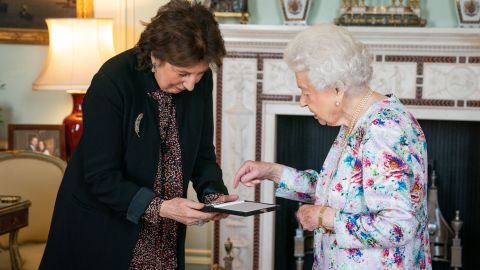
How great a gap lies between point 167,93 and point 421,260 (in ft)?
2.83

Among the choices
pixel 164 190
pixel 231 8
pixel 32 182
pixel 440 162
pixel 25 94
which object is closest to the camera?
pixel 164 190

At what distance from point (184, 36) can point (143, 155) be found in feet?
1.20

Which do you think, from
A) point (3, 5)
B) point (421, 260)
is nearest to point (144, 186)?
point (421, 260)

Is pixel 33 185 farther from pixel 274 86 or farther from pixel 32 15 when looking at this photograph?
pixel 274 86

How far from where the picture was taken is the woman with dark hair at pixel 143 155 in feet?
6.46

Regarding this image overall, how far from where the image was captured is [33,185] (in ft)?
11.2

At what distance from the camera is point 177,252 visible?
2.22 metres

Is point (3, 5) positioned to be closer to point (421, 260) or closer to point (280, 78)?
point (280, 78)

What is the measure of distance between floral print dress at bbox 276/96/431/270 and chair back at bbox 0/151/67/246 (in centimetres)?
184

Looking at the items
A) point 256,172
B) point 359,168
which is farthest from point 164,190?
point 359,168

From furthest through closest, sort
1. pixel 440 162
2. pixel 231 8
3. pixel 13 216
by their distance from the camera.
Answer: pixel 440 162, pixel 231 8, pixel 13 216

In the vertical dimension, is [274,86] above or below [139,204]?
above

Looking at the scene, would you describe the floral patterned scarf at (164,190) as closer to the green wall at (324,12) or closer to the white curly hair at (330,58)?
the white curly hair at (330,58)

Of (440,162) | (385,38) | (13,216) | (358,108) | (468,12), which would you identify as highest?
(468,12)
